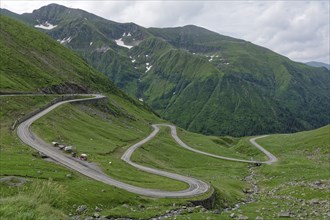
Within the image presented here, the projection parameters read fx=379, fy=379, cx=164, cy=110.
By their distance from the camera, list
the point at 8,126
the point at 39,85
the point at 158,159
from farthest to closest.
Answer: the point at 39,85 → the point at 158,159 → the point at 8,126

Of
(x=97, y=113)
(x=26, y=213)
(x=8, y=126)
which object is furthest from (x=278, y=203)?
(x=97, y=113)

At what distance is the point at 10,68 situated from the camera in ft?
639

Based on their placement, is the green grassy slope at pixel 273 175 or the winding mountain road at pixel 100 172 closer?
the green grassy slope at pixel 273 175

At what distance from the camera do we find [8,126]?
10625 centimetres

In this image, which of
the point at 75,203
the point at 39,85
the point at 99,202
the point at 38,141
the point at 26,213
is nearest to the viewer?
the point at 26,213

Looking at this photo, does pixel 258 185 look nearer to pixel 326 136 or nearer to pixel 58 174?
pixel 58 174

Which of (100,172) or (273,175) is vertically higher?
(100,172)

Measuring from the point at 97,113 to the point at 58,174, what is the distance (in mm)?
110549

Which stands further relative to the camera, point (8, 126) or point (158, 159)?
point (158, 159)

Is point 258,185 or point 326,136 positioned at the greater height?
point 326,136

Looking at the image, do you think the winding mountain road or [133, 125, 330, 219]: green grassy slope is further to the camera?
the winding mountain road

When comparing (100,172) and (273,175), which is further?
(273,175)

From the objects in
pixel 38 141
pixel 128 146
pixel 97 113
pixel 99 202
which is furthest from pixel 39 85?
pixel 99 202

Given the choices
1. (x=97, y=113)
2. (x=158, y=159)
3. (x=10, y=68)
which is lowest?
(x=158, y=159)
